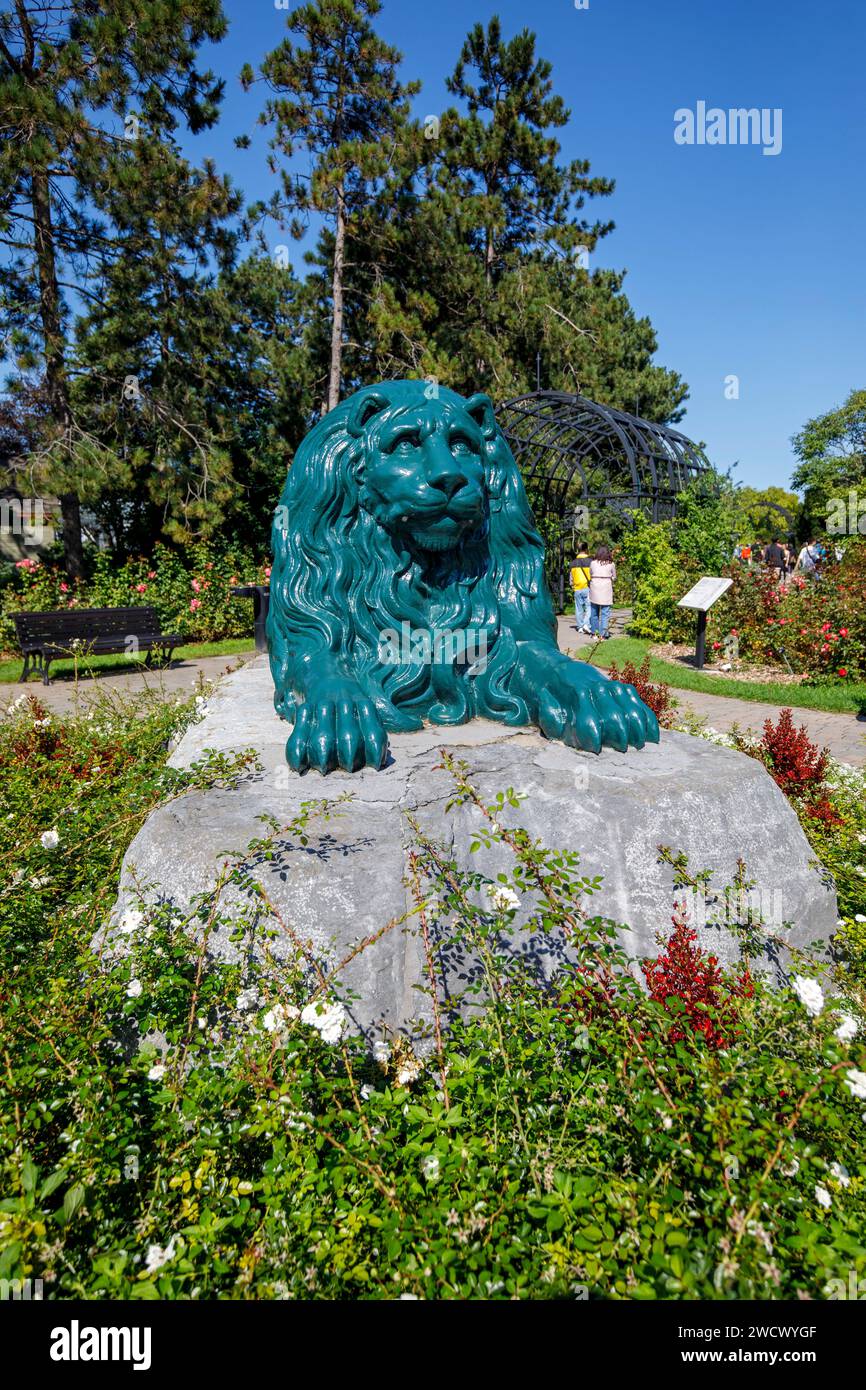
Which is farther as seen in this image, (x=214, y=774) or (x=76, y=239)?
(x=76, y=239)

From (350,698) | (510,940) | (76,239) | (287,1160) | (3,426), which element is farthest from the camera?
(3,426)

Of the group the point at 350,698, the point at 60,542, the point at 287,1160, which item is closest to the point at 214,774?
the point at 350,698

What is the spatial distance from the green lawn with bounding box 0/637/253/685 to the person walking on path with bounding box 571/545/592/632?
518cm

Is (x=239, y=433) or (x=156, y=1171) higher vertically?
(x=239, y=433)

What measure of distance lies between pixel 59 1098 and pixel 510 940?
113 centimetres

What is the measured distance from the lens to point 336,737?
8.11ft

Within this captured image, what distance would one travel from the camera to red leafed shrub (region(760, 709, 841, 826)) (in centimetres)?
397

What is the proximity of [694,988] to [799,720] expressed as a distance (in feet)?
19.2

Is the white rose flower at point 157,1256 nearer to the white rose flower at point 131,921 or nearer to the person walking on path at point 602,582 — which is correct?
the white rose flower at point 131,921

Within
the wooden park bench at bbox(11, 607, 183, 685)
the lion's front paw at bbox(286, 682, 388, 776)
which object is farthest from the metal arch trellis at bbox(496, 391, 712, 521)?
the lion's front paw at bbox(286, 682, 388, 776)

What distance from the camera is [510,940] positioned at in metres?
2.05
